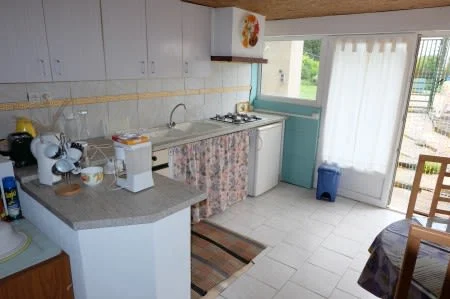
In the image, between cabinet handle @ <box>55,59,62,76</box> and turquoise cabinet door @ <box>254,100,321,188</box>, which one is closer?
cabinet handle @ <box>55,59,62,76</box>

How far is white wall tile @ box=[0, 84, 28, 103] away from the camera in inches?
78.6

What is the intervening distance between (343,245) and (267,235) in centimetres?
67

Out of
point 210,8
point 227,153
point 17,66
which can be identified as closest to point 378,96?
point 227,153

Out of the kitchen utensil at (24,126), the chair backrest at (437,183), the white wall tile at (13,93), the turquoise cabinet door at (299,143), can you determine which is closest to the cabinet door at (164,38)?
the white wall tile at (13,93)

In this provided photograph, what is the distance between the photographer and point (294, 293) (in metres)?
2.06

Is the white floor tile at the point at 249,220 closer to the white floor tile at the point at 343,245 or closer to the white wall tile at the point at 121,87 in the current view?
the white floor tile at the point at 343,245

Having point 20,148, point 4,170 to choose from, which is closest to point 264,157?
point 20,148

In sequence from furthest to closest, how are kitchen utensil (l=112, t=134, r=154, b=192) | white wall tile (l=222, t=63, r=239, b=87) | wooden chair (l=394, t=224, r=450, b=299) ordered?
white wall tile (l=222, t=63, r=239, b=87), kitchen utensil (l=112, t=134, r=154, b=192), wooden chair (l=394, t=224, r=450, b=299)

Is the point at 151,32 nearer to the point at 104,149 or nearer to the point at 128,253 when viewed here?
the point at 104,149

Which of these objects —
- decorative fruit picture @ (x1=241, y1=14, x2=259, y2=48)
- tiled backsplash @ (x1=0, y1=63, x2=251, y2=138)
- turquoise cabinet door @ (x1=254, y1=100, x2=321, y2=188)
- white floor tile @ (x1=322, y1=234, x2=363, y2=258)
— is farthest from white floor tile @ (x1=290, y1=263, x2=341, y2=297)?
decorative fruit picture @ (x1=241, y1=14, x2=259, y2=48)

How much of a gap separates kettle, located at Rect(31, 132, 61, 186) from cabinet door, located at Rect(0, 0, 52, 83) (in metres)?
0.63

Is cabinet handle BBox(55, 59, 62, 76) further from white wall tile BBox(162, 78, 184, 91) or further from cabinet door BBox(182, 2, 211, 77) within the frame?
cabinet door BBox(182, 2, 211, 77)

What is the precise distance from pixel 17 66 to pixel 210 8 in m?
1.90

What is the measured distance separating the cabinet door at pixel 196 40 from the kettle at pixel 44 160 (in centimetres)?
163
